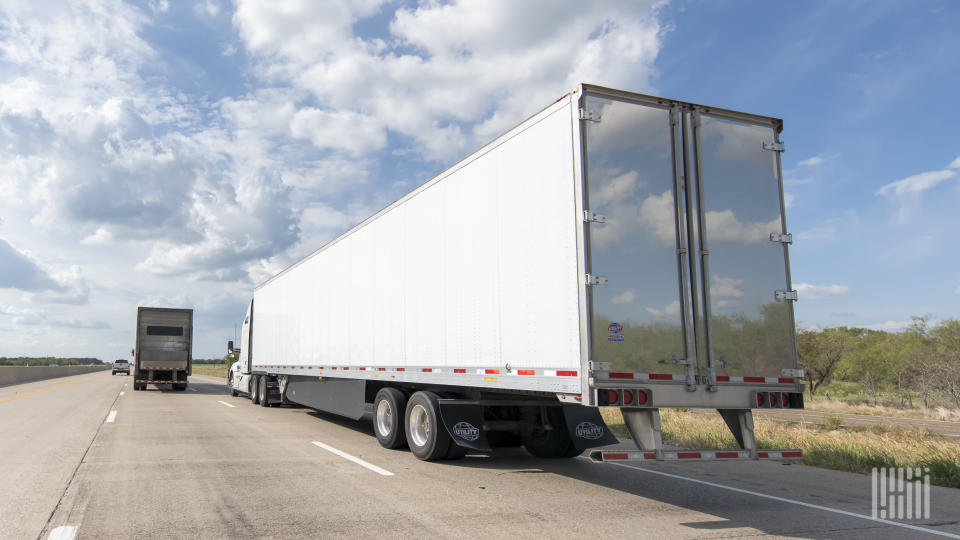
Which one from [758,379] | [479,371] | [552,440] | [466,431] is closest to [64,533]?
[479,371]

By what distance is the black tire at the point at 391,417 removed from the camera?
993cm

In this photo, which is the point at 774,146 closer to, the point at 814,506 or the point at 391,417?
the point at 814,506

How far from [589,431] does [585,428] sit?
2.9 inches

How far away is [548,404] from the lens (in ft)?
28.9

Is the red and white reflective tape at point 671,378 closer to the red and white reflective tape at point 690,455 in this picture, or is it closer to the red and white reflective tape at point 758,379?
the red and white reflective tape at point 758,379

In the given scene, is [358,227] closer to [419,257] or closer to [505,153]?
[419,257]

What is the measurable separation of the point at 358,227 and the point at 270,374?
28.7 feet

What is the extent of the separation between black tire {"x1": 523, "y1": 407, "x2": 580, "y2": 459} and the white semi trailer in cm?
3

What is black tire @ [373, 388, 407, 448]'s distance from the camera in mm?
9930

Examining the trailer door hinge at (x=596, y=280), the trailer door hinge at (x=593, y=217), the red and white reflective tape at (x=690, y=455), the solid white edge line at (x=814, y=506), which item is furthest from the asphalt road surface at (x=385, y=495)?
the trailer door hinge at (x=593, y=217)

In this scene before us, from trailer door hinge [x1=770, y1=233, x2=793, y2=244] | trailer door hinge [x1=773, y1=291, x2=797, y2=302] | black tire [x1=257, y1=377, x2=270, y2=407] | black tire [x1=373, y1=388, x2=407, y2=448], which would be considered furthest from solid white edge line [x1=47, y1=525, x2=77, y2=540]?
black tire [x1=257, y1=377, x2=270, y2=407]

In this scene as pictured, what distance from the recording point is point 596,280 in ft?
20.2

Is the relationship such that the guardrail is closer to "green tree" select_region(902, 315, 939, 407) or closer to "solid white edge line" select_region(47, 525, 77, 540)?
"solid white edge line" select_region(47, 525, 77, 540)

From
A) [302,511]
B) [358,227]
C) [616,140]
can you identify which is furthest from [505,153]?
[358,227]
